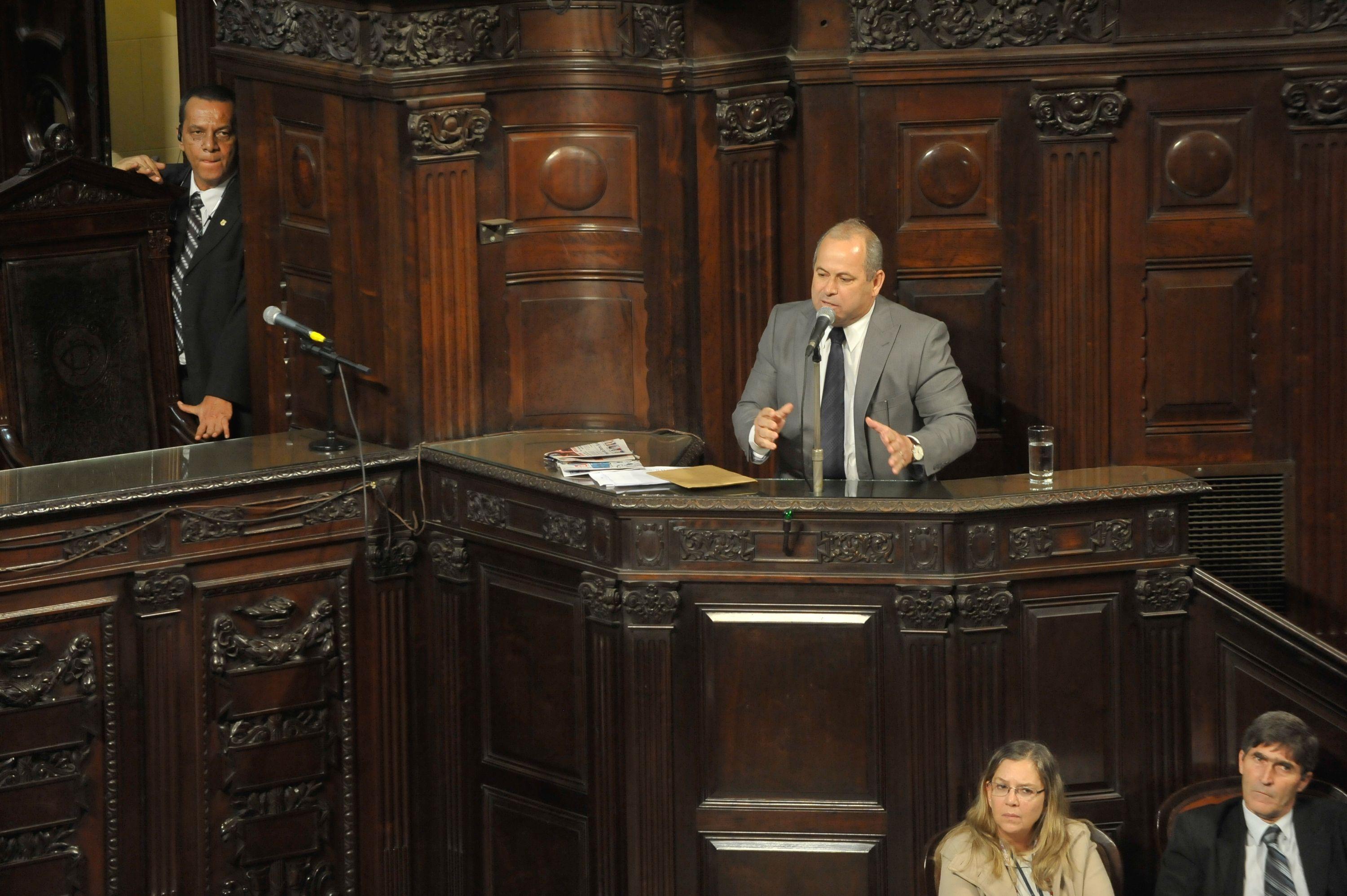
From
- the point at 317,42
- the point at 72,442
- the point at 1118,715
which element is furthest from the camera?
the point at 72,442

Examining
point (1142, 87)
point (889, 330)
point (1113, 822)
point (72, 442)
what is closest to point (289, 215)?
point (72, 442)

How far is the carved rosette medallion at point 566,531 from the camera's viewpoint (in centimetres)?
682

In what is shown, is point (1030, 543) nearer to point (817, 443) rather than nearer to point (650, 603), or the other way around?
point (817, 443)

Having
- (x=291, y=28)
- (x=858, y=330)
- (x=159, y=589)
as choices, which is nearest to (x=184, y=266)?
(x=291, y=28)

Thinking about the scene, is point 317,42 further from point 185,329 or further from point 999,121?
point 999,121

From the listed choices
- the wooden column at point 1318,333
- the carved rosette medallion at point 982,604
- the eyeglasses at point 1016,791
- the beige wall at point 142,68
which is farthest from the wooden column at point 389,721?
the beige wall at point 142,68

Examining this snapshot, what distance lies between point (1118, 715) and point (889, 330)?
137 centimetres

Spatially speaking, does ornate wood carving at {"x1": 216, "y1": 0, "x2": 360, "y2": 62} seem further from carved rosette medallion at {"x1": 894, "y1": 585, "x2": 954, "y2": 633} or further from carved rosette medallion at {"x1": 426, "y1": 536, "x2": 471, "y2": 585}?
carved rosette medallion at {"x1": 894, "y1": 585, "x2": 954, "y2": 633}

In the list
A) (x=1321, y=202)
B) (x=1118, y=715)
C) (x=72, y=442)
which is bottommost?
(x=1118, y=715)

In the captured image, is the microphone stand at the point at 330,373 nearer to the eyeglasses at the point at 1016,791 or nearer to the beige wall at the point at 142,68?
the eyeglasses at the point at 1016,791

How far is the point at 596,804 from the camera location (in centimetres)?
689

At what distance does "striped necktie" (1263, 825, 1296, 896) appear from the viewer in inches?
245

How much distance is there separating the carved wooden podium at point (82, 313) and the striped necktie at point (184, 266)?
0.04m

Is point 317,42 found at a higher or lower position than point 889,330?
higher
